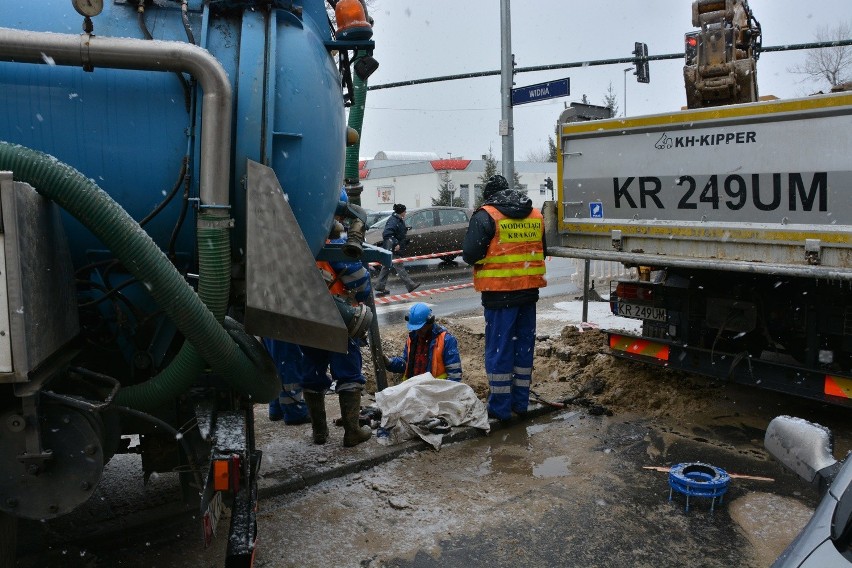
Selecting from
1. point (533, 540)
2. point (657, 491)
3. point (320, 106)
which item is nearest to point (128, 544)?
point (533, 540)

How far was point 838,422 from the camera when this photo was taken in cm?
541

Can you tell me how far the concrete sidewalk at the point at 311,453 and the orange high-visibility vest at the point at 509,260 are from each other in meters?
1.03

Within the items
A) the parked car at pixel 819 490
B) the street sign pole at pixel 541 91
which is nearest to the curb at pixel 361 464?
the parked car at pixel 819 490

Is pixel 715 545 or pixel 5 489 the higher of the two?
pixel 5 489

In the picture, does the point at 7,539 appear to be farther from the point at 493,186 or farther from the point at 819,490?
the point at 493,186

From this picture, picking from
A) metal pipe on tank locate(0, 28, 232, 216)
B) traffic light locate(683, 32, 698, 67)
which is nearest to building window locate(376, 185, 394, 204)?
traffic light locate(683, 32, 698, 67)

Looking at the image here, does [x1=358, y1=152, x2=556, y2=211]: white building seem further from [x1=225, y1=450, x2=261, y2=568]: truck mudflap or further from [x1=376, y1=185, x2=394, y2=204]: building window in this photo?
[x1=225, y1=450, x2=261, y2=568]: truck mudflap

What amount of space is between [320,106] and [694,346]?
3.71 metres

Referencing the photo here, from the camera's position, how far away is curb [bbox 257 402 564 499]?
13.9ft

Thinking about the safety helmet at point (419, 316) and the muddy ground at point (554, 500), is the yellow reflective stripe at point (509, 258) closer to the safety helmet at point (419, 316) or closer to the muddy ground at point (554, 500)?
the safety helmet at point (419, 316)

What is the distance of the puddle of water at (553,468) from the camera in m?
4.51

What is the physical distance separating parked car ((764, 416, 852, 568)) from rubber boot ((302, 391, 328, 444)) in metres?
3.21

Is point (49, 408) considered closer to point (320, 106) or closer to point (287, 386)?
point (320, 106)

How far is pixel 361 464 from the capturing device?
15.1 ft
